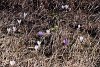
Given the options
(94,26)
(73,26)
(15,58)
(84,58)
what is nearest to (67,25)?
(73,26)

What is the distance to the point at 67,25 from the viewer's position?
2.49 meters

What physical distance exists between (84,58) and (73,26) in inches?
15.3

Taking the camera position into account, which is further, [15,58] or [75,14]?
[75,14]

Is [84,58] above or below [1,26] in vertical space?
below

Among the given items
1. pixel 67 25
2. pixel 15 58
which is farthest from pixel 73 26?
pixel 15 58

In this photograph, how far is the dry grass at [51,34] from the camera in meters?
2.22

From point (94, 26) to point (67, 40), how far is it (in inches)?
12.7

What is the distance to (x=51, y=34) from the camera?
7.82 feet

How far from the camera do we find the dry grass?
2223 millimetres

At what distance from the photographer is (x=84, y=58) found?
224 cm

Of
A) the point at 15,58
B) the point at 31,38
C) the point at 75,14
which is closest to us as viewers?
the point at 15,58

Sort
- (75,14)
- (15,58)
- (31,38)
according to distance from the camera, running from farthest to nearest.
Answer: (75,14) < (31,38) < (15,58)

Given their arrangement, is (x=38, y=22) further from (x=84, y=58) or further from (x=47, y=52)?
(x=84, y=58)

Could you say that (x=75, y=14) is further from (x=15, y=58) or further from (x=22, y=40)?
(x=15, y=58)
